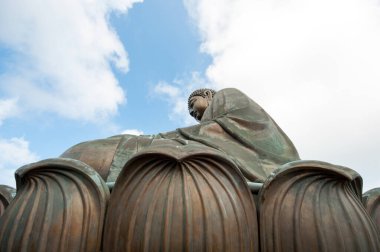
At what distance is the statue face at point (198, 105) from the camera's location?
5.16 metres

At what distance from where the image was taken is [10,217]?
74.9 inches

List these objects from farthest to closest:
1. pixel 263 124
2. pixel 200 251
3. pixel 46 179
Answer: pixel 263 124 → pixel 46 179 → pixel 200 251

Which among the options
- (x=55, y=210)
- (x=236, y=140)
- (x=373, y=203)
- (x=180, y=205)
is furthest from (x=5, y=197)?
(x=373, y=203)

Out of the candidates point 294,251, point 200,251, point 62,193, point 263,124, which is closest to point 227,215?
point 200,251

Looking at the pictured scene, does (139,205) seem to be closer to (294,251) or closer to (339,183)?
(294,251)

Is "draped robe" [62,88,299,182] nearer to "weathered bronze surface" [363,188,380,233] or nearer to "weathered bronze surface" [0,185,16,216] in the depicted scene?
"weathered bronze surface" [0,185,16,216]

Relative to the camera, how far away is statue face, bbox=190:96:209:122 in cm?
516

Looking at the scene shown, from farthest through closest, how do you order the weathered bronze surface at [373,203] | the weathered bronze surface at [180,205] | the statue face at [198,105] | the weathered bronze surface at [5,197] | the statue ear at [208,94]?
the statue ear at [208,94]
the statue face at [198,105]
the weathered bronze surface at [5,197]
the weathered bronze surface at [373,203]
the weathered bronze surface at [180,205]

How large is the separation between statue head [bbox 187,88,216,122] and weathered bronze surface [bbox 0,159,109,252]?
10.6 feet

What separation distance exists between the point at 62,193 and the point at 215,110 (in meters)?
2.29

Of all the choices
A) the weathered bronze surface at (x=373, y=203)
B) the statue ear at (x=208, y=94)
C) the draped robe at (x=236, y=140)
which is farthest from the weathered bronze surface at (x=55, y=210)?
the statue ear at (x=208, y=94)

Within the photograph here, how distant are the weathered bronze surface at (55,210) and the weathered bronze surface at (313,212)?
31.8 inches

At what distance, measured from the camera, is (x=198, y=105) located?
5.17 m

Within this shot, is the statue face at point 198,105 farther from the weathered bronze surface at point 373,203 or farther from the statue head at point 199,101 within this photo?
the weathered bronze surface at point 373,203
